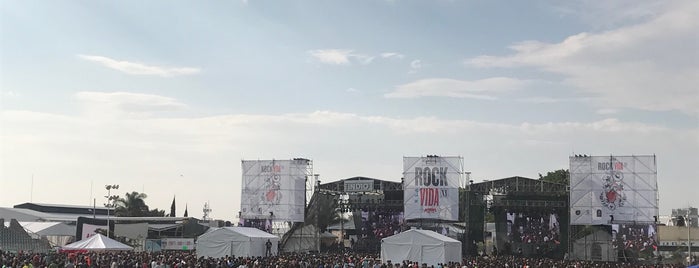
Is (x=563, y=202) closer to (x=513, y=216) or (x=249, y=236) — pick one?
(x=513, y=216)

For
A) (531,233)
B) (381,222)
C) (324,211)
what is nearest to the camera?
(531,233)

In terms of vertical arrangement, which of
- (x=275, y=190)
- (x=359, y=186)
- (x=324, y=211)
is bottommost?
(x=324, y=211)

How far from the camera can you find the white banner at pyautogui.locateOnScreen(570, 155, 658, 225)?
4581 cm

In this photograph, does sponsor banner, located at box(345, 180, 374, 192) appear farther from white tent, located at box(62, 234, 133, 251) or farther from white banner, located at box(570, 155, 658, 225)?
white tent, located at box(62, 234, 133, 251)

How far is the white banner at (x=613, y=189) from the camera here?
1804 inches

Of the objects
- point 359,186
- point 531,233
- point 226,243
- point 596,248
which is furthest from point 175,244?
point 596,248

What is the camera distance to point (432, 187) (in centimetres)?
5066

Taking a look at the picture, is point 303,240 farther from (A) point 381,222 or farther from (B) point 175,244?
(B) point 175,244

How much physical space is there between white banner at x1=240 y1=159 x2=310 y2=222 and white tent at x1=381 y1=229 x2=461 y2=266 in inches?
866

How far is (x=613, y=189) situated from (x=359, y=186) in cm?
1836

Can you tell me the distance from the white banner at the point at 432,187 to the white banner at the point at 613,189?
814 centimetres

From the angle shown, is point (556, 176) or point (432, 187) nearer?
point (432, 187)

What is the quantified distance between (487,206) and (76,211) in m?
Result: 74.9

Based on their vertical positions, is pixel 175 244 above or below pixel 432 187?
below
